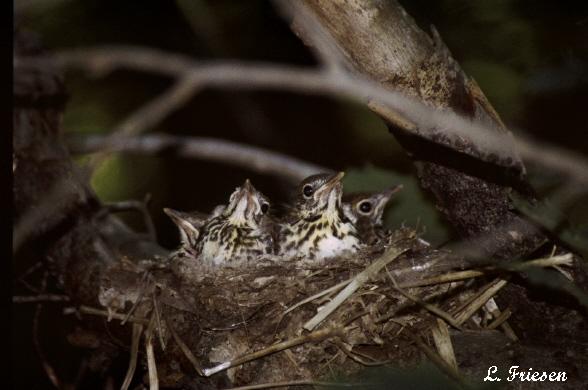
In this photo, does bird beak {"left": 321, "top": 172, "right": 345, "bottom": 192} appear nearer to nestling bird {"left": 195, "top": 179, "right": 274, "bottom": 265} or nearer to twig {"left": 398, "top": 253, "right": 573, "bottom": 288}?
nestling bird {"left": 195, "top": 179, "right": 274, "bottom": 265}

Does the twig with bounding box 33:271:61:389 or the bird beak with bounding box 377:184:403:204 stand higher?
the twig with bounding box 33:271:61:389

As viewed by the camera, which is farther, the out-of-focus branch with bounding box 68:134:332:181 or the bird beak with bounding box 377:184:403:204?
the out-of-focus branch with bounding box 68:134:332:181

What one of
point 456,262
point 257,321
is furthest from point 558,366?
point 257,321

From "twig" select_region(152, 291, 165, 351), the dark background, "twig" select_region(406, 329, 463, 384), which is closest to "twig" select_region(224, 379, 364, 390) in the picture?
"twig" select_region(406, 329, 463, 384)
